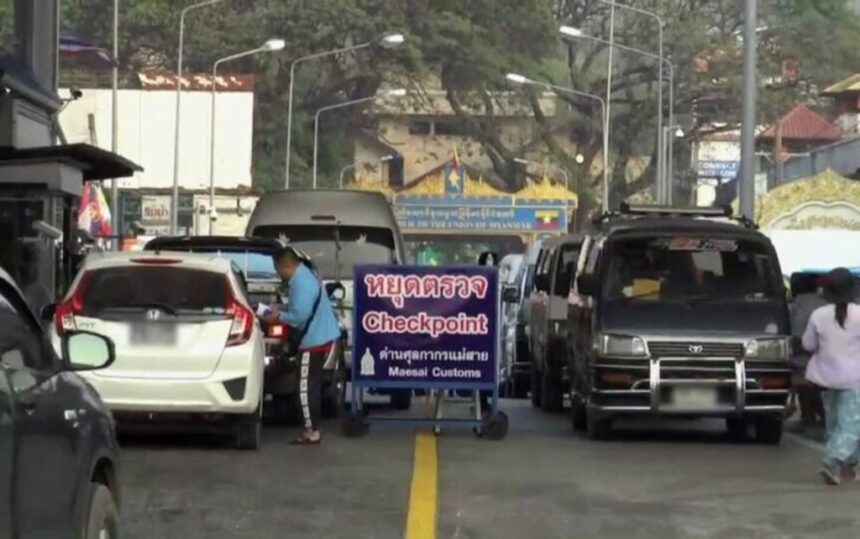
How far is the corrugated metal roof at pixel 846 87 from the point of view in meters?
56.2

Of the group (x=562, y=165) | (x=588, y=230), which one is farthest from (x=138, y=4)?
(x=588, y=230)

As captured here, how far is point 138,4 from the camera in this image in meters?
57.6

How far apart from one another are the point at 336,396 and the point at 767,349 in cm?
465

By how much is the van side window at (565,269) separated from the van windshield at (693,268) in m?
1.89

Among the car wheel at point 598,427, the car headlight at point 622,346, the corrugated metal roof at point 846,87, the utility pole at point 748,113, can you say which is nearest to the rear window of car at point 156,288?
the car headlight at point 622,346

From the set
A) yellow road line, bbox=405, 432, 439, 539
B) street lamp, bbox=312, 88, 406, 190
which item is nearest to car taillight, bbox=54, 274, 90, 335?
yellow road line, bbox=405, 432, 439, 539

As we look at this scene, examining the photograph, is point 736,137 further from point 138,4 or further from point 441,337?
point 441,337

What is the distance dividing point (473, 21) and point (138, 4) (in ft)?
38.4

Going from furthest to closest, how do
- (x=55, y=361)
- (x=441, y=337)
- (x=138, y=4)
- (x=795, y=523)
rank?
(x=138, y=4), (x=441, y=337), (x=795, y=523), (x=55, y=361)

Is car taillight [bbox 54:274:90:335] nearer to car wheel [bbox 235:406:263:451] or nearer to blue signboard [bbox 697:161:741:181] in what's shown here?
car wheel [bbox 235:406:263:451]

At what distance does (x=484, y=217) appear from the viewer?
56.2 m

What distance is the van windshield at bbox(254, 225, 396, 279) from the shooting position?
835 inches

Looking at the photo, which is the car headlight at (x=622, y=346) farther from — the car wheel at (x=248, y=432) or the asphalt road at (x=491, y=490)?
the car wheel at (x=248, y=432)

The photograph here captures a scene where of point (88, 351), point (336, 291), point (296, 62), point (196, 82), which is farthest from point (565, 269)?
point (296, 62)
